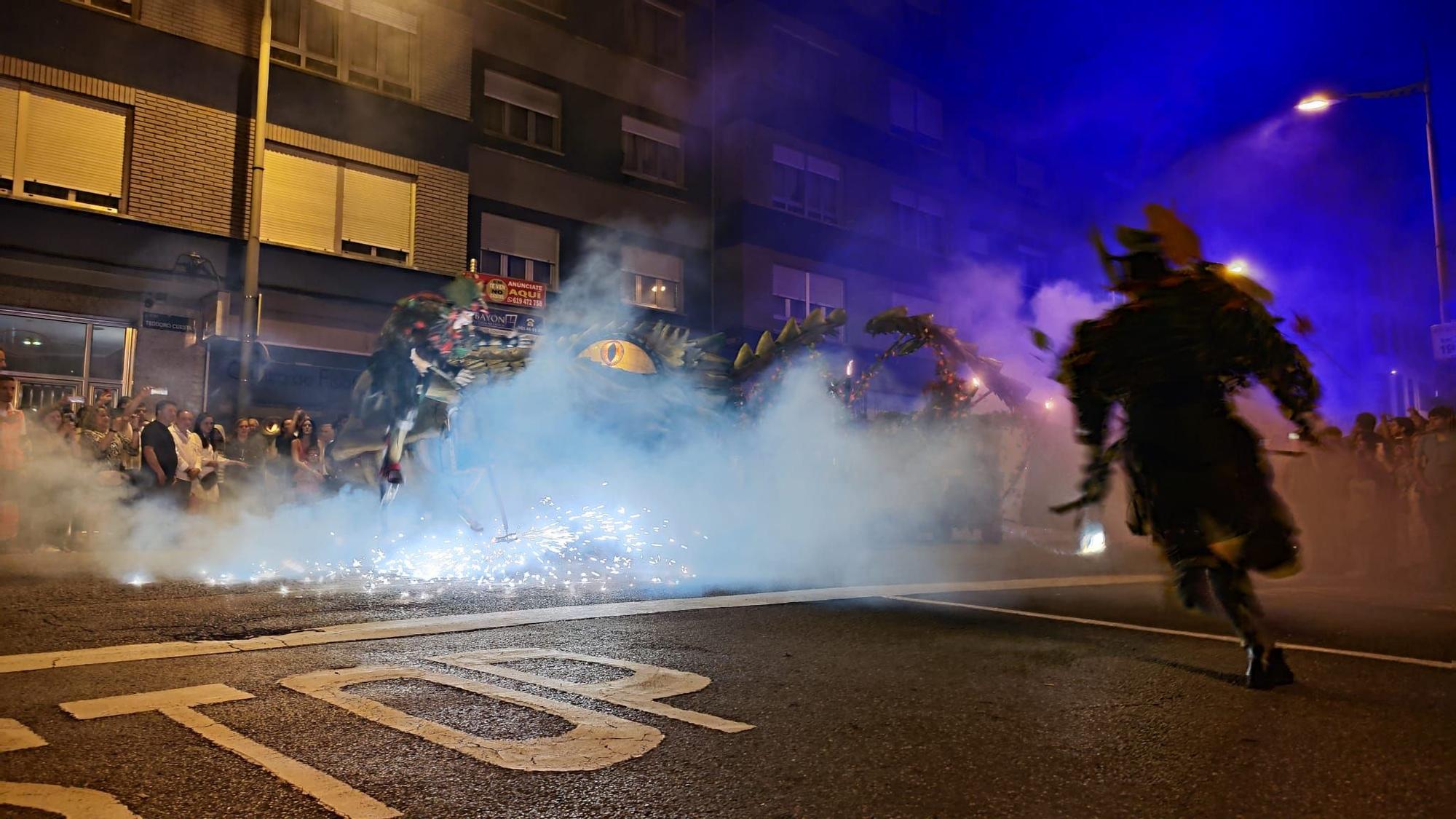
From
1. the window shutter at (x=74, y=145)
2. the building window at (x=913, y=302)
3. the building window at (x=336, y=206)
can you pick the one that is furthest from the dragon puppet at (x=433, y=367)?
the building window at (x=913, y=302)

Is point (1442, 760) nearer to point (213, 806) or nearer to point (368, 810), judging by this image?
point (368, 810)

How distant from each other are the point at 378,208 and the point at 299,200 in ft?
4.26

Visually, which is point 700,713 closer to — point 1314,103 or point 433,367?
point 433,367

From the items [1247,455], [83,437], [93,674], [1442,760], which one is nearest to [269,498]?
[83,437]

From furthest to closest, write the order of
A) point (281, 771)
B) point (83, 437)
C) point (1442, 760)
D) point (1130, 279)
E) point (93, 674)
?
point (83, 437) < point (1130, 279) < point (93, 674) < point (1442, 760) < point (281, 771)

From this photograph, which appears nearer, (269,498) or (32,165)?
(269,498)

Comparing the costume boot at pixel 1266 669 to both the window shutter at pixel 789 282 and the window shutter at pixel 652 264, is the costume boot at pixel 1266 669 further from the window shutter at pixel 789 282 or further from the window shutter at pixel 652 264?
the window shutter at pixel 789 282

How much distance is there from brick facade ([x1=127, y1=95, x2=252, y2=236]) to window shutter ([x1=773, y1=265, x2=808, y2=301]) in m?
11.3

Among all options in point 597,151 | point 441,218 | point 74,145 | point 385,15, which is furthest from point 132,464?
point 597,151

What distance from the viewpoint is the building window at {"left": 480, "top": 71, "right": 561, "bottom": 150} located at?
1745 centimetres

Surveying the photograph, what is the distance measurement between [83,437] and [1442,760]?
10.4 metres

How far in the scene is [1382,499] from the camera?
912cm

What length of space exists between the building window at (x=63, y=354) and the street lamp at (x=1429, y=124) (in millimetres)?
17212

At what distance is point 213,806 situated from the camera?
7.36ft
